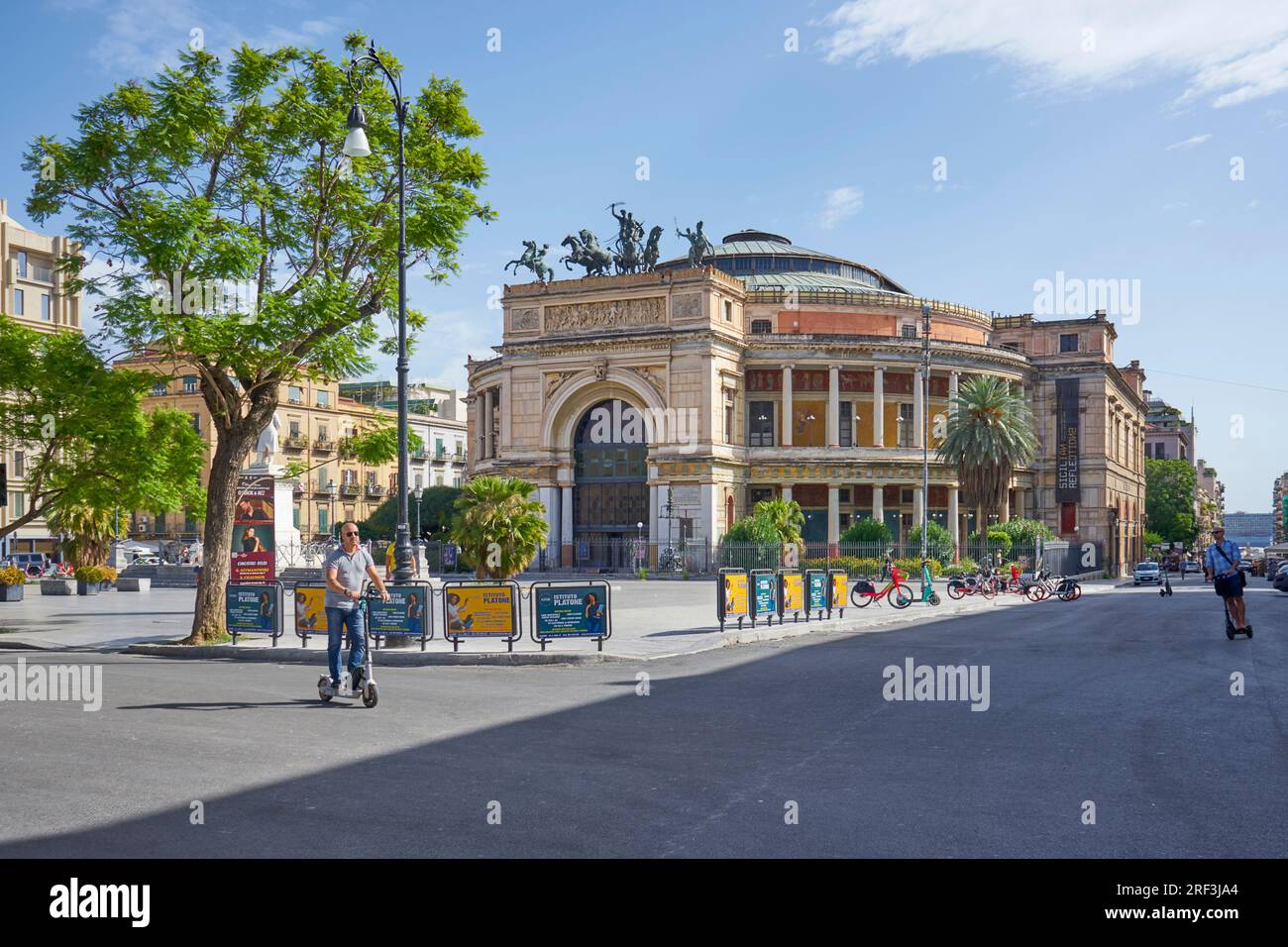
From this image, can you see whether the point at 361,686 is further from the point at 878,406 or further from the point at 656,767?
the point at 878,406

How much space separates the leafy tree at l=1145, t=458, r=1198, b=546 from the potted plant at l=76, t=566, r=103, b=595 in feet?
344

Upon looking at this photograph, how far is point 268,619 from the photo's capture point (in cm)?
1884

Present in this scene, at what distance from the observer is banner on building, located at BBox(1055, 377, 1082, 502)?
242 feet

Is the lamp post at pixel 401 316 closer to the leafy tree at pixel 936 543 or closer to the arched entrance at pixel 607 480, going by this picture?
the leafy tree at pixel 936 543

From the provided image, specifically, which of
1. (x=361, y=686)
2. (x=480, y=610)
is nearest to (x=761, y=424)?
(x=480, y=610)

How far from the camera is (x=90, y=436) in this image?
2181cm

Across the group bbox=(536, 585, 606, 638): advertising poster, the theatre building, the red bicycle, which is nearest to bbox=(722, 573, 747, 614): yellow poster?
bbox=(536, 585, 606, 638): advertising poster

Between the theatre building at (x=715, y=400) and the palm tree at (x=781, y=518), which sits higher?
the theatre building at (x=715, y=400)

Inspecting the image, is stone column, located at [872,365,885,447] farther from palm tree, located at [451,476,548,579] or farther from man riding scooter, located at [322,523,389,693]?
man riding scooter, located at [322,523,389,693]

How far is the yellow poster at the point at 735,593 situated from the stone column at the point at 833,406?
141 feet

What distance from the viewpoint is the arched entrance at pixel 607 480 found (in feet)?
205

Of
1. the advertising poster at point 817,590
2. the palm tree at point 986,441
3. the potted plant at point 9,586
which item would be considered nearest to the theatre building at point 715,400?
the palm tree at point 986,441
